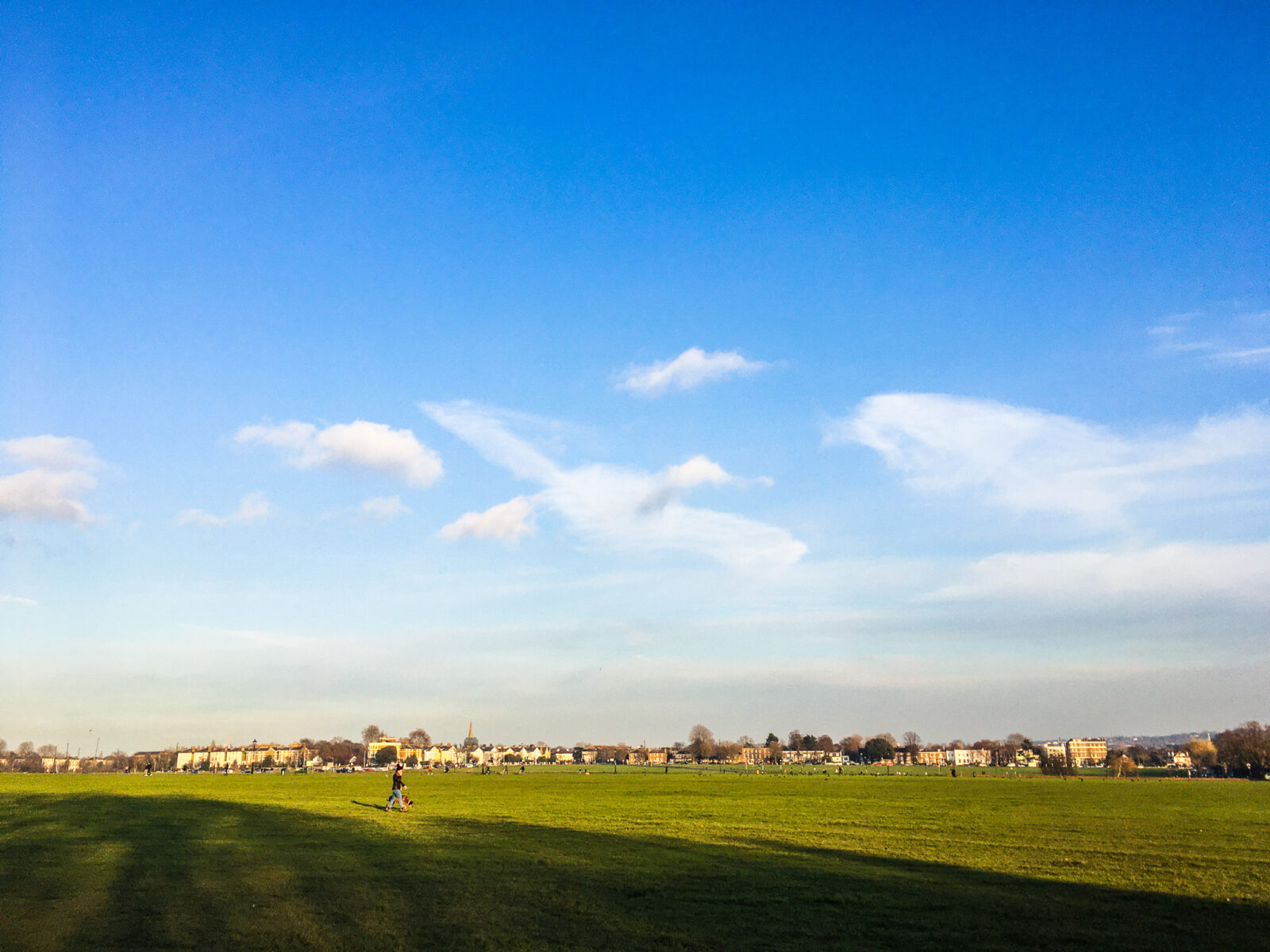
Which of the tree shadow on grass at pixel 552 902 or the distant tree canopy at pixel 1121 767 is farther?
the distant tree canopy at pixel 1121 767

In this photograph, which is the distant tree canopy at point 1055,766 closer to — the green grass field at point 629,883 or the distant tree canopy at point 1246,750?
the distant tree canopy at point 1246,750

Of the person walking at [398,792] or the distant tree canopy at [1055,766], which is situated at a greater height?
the person walking at [398,792]

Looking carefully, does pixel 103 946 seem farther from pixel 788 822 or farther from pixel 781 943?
pixel 788 822

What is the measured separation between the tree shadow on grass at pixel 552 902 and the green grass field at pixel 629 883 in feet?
0.22

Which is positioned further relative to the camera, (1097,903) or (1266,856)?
(1266,856)

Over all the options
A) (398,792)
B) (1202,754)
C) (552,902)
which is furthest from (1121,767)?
(552,902)

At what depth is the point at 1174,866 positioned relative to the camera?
18656 millimetres

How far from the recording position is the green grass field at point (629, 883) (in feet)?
37.8

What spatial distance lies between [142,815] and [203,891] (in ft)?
74.7

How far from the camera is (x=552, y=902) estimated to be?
13.8 m

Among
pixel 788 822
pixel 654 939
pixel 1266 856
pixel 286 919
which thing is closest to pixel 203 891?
pixel 286 919

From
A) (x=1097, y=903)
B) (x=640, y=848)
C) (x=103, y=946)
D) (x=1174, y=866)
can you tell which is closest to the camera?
(x=103, y=946)

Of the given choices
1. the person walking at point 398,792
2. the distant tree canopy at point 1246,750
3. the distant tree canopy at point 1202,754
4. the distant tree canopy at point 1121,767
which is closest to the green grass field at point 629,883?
the person walking at point 398,792

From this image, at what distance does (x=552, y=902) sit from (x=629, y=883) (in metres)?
2.48
